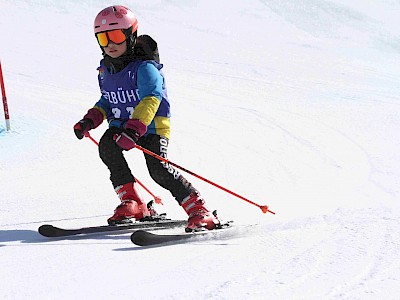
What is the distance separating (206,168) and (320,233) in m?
2.80

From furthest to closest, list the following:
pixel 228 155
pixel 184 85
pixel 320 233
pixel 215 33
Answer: pixel 215 33, pixel 184 85, pixel 228 155, pixel 320 233

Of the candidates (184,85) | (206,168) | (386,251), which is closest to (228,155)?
(206,168)

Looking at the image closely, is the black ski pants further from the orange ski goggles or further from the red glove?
the orange ski goggles

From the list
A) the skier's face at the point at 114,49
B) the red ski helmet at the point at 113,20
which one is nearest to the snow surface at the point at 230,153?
the skier's face at the point at 114,49

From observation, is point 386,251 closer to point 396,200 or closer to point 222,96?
point 396,200

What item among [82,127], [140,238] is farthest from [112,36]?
[140,238]

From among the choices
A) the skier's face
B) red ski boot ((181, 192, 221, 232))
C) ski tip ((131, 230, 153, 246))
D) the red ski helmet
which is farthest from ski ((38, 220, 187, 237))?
the red ski helmet

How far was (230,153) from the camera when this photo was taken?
7.90 metres

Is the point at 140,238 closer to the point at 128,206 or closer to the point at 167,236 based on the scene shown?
the point at 167,236

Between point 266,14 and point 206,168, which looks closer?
point 206,168

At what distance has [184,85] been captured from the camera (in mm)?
12344

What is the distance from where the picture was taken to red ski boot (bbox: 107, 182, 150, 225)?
499 cm

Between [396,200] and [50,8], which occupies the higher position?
[50,8]

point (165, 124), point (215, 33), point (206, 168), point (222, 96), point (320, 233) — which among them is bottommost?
point (320, 233)
